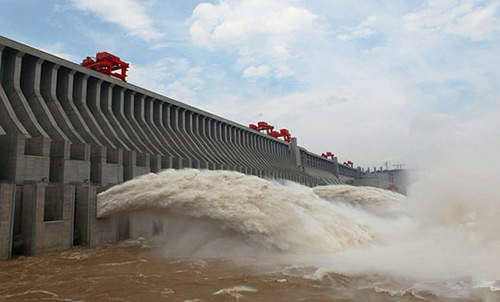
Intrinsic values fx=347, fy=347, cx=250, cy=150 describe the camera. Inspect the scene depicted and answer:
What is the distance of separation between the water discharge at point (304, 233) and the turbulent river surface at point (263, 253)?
0.05 metres

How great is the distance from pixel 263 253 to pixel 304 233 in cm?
176

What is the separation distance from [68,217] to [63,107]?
45.9 ft

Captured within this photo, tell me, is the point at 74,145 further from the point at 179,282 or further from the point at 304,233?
the point at 304,233

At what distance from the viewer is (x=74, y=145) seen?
1895 centimetres

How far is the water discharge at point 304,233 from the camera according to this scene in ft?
32.5

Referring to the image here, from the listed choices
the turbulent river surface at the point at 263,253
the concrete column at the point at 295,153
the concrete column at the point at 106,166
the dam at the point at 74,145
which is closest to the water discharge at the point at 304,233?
the turbulent river surface at the point at 263,253

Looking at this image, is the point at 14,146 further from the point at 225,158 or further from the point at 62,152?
the point at 225,158

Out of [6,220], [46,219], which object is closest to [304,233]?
[46,219]

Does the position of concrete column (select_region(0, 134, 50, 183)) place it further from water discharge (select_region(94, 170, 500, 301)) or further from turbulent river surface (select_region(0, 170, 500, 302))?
turbulent river surface (select_region(0, 170, 500, 302))

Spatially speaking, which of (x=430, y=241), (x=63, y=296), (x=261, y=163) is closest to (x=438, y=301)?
(x=430, y=241)

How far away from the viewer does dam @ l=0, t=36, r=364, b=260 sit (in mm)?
13898

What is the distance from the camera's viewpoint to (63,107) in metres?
25.8

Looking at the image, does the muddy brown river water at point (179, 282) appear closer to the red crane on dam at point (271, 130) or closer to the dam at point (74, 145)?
the dam at point (74, 145)

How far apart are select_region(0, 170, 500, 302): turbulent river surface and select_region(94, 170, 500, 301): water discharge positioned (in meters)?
0.05
